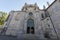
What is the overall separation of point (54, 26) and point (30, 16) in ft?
17.3

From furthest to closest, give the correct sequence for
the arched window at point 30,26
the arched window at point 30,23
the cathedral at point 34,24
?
1. the arched window at point 30,23
2. the arched window at point 30,26
3. the cathedral at point 34,24

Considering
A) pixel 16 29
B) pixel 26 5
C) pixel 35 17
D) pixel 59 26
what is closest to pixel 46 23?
pixel 35 17

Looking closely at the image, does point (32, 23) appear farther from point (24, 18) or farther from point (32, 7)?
point (32, 7)

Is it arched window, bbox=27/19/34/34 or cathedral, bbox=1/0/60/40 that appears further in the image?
arched window, bbox=27/19/34/34

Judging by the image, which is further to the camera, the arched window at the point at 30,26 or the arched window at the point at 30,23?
the arched window at the point at 30,23

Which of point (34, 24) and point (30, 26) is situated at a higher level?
point (34, 24)

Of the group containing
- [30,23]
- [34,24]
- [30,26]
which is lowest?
[30,26]

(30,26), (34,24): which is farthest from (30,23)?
(34,24)

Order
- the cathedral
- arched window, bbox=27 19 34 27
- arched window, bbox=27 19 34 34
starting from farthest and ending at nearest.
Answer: arched window, bbox=27 19 34 27 → arched window, bbox=27 19 34 34 → the cathedral

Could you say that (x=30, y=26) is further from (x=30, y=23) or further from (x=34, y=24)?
(x=34, y=24)

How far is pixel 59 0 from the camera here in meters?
15.0

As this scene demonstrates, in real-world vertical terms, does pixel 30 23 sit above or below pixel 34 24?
above

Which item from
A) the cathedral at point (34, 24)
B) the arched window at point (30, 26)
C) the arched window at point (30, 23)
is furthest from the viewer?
the arched window at point (30, 23)

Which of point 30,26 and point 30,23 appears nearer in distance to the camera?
point 30,26
